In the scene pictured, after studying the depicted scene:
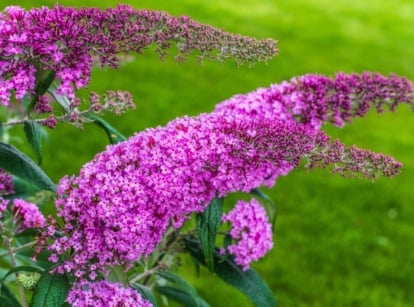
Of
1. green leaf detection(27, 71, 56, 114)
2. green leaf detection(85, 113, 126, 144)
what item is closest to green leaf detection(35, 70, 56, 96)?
green leaf detection(27, 71, 56, 114)

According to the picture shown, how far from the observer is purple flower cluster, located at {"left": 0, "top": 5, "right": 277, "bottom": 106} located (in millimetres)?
1513

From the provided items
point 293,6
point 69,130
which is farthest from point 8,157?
point 293,6

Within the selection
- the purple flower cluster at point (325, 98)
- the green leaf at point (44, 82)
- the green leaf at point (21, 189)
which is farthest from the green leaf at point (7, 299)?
the purple flower cluster at point (325, 98)

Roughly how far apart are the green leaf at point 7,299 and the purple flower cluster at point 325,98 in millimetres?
764

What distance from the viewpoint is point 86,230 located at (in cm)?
159

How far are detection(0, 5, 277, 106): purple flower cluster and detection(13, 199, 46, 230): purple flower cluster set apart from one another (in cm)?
51

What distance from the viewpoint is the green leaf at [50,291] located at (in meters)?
1.65

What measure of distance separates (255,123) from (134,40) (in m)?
0.31

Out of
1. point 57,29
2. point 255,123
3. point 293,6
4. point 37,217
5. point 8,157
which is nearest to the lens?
point 57,29

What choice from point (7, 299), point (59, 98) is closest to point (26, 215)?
point (7, 299)

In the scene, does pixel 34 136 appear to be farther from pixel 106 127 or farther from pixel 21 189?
pixel 21 189

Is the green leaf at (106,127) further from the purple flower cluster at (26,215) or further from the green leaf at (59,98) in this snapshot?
the purple flower cluster at (26,215)

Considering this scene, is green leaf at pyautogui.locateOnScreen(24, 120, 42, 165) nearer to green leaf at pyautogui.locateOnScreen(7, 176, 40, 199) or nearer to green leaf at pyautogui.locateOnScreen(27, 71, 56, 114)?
green leaf at pyautogui.locateOnScreen(27, 71, 56, 114)

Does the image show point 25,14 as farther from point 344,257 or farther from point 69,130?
point 69,130
